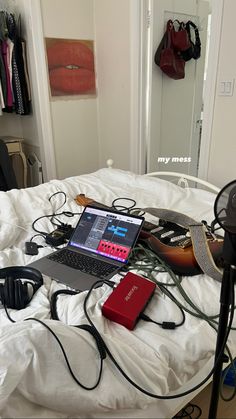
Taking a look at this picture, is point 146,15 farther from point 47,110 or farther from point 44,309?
point 44,309

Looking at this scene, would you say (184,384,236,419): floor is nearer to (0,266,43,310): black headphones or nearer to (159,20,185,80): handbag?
(0,266,43,310): black headphones

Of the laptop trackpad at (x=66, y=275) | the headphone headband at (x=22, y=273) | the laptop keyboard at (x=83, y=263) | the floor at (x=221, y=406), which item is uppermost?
the headphone headband at (x=22, y=273)

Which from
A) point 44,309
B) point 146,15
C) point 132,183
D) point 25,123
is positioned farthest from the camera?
point 25,123

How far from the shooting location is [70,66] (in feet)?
10.5

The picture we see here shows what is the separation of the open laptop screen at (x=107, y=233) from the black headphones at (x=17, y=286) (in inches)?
11.9

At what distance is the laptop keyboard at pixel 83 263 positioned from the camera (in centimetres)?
122

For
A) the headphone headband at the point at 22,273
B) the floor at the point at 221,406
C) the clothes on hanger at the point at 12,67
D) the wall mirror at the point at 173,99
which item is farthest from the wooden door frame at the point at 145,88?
the headphone headband at the point at 22,273

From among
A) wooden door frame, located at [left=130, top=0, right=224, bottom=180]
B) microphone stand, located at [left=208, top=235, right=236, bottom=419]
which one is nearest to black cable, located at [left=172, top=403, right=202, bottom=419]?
microphone stand, located at [left=208, top=235, right=236, bottom=419]

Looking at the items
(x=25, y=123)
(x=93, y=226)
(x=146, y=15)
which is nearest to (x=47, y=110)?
(x=25, y=123)

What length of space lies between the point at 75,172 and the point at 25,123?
768 mm

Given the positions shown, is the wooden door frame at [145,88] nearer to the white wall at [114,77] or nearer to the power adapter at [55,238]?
the white wall at [114,77]

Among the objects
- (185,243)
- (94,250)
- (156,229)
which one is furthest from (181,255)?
(94,250)

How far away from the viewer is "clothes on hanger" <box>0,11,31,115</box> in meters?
2.96

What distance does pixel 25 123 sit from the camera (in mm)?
3559
